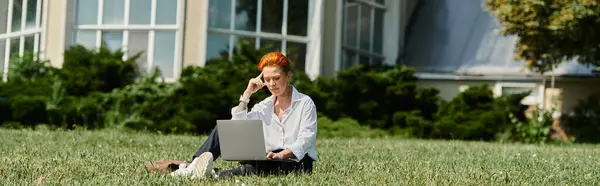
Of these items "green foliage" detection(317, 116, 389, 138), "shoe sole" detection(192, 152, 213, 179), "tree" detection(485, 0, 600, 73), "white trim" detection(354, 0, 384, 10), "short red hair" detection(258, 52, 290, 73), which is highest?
"white trim" detection(354, 0, 384, 10)

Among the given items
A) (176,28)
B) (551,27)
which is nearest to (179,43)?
(176,28)

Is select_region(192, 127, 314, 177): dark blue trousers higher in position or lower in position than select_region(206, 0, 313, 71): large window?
lower

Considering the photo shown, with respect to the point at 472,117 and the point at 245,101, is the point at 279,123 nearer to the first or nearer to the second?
the point at 245,101

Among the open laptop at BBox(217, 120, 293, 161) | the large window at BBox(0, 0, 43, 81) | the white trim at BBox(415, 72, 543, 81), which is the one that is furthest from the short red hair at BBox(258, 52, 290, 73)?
the white trim at BBox(415, 72, 543, 81)

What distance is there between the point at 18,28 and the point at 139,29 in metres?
3.49

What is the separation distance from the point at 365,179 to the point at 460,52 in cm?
1894

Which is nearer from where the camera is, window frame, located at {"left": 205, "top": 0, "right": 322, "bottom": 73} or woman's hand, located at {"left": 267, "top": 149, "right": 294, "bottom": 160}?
woman's hand, located at {"left": 267, "top": 149, "right": 294, "bottom": 160}

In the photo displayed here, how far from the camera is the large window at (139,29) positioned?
1933 cm

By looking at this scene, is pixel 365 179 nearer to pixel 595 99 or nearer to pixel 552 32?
pixel 552 32

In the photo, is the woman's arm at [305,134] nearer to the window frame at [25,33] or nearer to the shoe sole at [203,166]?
the shoe sole at [203,166]

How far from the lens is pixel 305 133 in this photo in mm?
7645

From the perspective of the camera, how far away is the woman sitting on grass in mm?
7574

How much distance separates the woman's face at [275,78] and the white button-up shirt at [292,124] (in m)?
0.18

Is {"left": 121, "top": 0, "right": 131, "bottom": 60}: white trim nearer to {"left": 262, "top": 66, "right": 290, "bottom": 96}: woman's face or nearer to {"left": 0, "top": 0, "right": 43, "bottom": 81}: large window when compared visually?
{"left": 0, "top": 0, "right": 43, "bottom": 81}: large window
